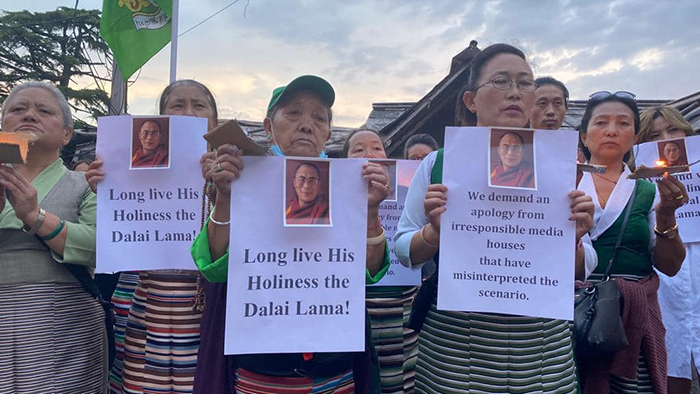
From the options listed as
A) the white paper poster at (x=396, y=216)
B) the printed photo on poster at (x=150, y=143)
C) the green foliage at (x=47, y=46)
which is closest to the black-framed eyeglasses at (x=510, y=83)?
the white paper poster at (x=396, y=216)

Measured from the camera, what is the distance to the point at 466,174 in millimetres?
1789

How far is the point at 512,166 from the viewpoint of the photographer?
178 cm

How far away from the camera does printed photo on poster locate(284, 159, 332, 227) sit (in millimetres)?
1749

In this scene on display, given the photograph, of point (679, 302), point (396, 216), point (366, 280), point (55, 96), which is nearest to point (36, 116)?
point (55, 96)

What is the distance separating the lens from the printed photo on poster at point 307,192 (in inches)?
68.9

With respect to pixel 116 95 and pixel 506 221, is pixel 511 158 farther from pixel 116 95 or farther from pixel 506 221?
pixel 116 95

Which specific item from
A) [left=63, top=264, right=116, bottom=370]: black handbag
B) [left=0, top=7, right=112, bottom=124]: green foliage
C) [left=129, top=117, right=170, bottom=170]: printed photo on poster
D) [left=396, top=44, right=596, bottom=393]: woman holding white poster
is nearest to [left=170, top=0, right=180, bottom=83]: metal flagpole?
[left=129, top=117, right=170, bottom=170]: printed photo on poster

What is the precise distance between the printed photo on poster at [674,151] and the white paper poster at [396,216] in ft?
4.78

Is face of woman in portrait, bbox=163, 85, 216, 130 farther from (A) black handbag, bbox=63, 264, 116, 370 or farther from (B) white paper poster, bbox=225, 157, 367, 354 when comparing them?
(B) white paper poster, bbox=225, 157, 367, 354

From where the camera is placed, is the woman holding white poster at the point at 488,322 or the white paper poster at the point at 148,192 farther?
the white paper poster at the point at 148,192

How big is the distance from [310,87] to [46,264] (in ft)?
5.21

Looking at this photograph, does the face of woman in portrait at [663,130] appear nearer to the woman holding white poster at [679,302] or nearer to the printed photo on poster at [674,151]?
the woman holding white poster at [679,302]

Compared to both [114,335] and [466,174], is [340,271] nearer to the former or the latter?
[466,174]

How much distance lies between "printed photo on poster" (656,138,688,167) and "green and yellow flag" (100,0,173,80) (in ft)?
21.2
